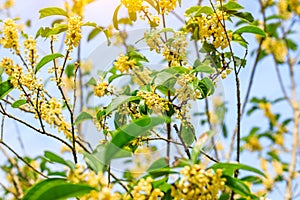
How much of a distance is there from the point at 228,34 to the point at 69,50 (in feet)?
1.35

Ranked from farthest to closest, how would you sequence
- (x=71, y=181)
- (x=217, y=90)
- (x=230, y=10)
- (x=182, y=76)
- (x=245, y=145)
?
(x=245, y=145)
(x=230, y=10)
(x=217, y=90)
(x=182, y=76)
(x=71, y=181)

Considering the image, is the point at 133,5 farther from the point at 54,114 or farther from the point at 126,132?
the point at 126,132

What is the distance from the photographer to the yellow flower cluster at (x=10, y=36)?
126cm

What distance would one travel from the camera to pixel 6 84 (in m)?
1.12

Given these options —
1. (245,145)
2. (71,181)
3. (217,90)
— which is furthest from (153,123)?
(245,145)

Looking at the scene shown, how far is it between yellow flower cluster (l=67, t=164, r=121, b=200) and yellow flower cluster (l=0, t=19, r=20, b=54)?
28.2 inches

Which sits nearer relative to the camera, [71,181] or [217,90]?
[71,181]

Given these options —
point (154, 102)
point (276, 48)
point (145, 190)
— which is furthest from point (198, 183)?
point (276, 48)

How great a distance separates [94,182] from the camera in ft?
1.98

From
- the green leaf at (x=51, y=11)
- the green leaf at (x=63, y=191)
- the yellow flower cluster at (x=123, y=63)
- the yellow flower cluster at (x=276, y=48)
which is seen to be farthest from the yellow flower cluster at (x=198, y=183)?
the yellow flower cluster at (x=276, y=48)

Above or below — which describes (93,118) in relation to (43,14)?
below

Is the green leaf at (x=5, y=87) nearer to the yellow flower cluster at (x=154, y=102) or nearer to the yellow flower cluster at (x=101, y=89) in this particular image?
the yellow flower cluster at (x=101, y=89)

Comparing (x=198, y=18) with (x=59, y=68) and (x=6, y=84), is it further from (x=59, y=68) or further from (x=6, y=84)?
(x=6, y=84)

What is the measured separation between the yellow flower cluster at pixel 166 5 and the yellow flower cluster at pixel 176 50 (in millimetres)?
99
